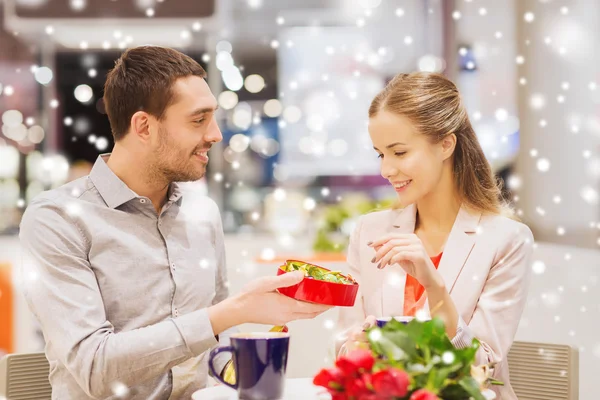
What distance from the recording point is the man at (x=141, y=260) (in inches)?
53.0

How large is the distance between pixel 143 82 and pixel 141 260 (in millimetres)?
430

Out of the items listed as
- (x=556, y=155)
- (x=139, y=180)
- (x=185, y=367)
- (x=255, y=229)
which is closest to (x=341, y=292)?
(x=185, y=367)

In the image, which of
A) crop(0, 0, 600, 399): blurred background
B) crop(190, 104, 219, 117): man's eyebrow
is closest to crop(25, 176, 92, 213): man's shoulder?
crop(190, 104, 219, 117): man's eyebrow

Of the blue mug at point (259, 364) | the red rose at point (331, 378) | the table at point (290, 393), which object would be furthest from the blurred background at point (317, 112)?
the red rose at point (331, 378)

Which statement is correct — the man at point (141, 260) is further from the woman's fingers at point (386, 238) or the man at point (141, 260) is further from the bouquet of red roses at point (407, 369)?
the bouquet of red roses at point (407, 369)

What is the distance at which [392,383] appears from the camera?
0.87 m

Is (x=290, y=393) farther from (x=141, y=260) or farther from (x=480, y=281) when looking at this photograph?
(x=480, y=281)

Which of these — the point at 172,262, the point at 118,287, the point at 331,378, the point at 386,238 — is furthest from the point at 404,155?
the point at 331,378

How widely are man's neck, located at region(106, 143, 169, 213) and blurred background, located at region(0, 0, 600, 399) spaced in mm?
960

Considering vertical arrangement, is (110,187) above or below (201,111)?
below

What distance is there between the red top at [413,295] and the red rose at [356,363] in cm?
81

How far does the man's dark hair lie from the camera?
1.64 metres

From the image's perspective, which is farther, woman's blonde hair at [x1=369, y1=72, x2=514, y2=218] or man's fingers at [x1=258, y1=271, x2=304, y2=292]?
woman's blonde hair at [x1=369, y1=72, x2=514, y2=218]

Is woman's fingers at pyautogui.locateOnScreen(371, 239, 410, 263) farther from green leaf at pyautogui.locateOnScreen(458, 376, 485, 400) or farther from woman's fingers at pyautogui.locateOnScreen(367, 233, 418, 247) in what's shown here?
green leaf at pyautogui.locateOnScreen(458, 376, 485, 400)
